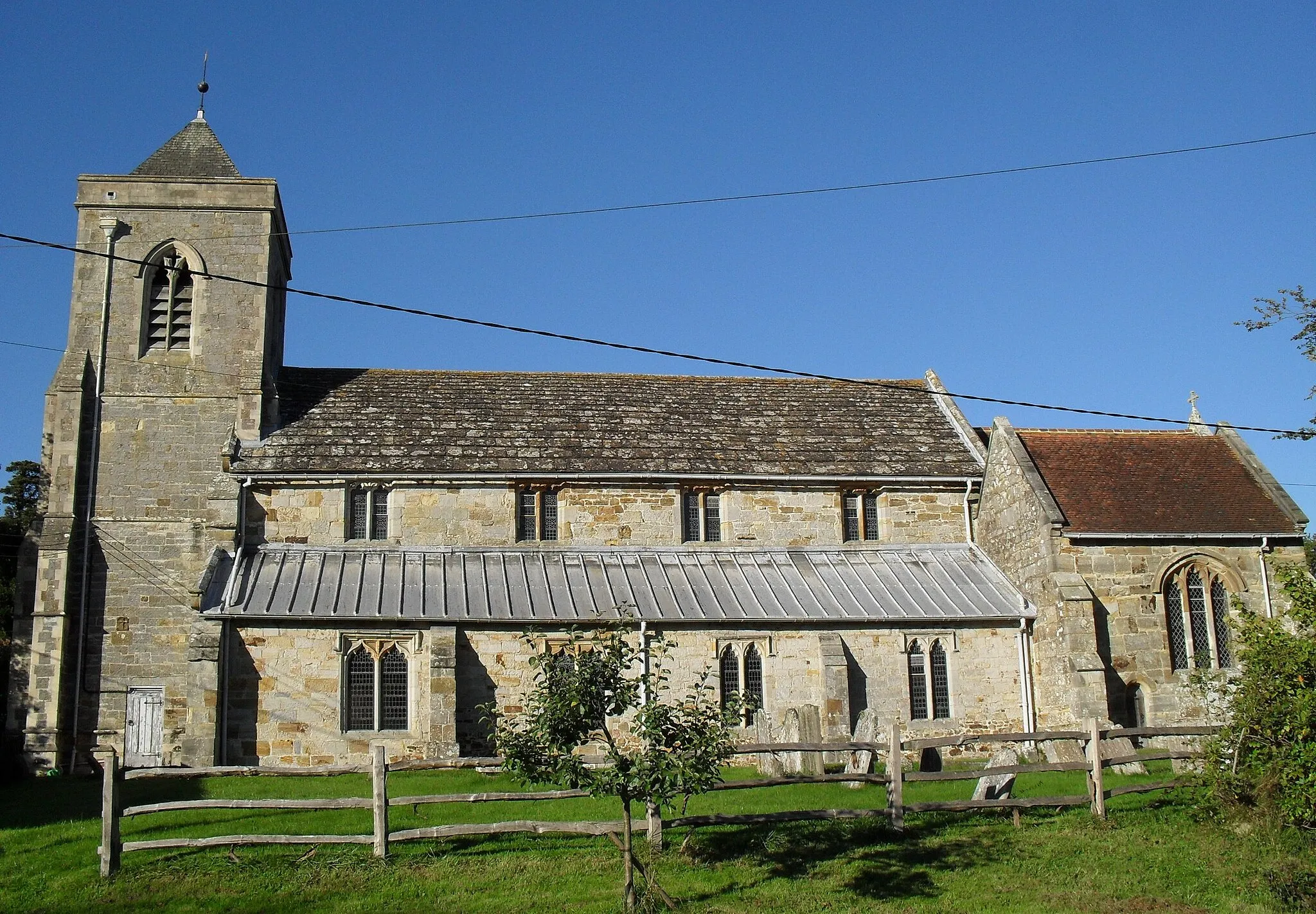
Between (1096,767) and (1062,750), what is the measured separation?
512cm

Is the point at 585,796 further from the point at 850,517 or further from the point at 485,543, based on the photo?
the point at 850,517

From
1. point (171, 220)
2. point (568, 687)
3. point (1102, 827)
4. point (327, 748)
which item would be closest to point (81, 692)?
point (327, 748)

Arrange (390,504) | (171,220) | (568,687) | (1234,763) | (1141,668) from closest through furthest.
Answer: (568,687)
(1234,763)
(1141,668)
(390,504)
(171,220)

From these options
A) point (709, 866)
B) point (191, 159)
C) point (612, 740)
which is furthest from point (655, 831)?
point (191, 159)

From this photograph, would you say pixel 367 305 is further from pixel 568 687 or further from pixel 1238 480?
pixel 1238 480

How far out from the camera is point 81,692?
26188 mm

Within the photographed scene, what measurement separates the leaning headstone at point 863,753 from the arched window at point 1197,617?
30.0ft

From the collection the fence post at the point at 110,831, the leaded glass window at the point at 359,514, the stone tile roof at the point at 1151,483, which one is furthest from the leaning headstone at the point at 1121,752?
the leaded glass window at the point at 359,514

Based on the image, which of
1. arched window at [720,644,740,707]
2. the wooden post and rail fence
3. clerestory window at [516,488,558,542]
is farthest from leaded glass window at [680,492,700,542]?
the wooden post and rail fence

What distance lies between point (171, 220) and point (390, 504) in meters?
10.1

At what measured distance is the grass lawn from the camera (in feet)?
44.7

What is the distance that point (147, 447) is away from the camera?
28234 mm

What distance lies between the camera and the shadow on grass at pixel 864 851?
14523 mm

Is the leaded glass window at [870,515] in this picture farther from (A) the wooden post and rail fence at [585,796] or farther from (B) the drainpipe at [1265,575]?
(A) the wooden post and rail fence at [585,796]
